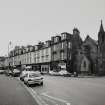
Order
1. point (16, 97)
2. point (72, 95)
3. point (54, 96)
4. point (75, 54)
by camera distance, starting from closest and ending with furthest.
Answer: point (16, 97), point (54, 96), point (72, 95), point (75, 54)

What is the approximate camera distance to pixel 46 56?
62.0 m

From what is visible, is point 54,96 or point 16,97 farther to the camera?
point 54,96

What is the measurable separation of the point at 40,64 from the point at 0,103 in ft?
185

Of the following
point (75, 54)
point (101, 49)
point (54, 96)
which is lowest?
point (54, 96)

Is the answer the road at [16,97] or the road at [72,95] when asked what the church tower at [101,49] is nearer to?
the road at [72,95]

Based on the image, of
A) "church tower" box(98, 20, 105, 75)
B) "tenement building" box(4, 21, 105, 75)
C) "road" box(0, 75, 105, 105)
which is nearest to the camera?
"road" box(0, 75, 105, 105)

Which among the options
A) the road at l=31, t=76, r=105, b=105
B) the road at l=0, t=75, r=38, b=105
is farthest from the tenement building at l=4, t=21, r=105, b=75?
the road at l=0, t=75, r=38, b=105

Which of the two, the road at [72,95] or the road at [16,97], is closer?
the road at [16,97]

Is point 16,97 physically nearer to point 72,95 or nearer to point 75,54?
point 72,95

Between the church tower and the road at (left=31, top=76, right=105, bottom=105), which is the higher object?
the church tower

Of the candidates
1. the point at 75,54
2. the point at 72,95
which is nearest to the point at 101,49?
the point at 75,54

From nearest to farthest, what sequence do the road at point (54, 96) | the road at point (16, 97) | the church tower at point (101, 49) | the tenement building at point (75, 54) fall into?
the road at point (16, 97), the road at point (54, 96), the church tower at point (101, 49), the tenement building at point (75, 54)

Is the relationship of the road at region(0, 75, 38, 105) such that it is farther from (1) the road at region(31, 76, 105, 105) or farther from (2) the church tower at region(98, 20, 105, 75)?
(2) the church tower at region(98, 20, 105, 75)

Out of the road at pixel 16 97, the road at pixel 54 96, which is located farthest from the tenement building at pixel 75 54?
the road at pixel 16 97
